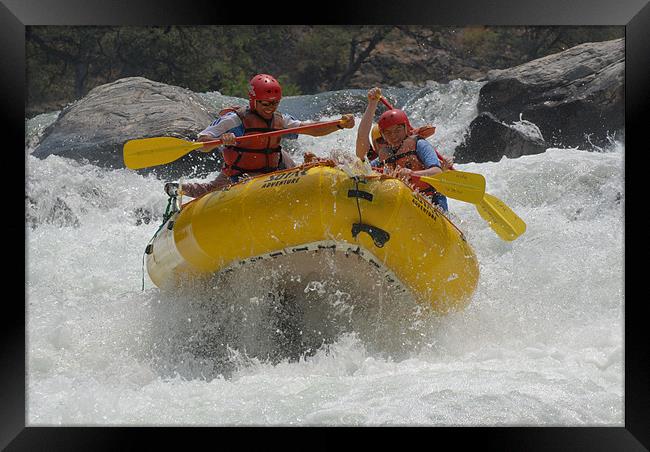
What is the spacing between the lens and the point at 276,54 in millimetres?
17281

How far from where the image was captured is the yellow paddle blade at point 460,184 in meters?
4.02

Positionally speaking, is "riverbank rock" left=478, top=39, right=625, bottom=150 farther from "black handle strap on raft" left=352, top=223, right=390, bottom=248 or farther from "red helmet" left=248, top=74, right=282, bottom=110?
"black handle strap on raft" left=352, top=223, right=390, bottom=248

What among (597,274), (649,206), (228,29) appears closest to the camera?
(649,206)

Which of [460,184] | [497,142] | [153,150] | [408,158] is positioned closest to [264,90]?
[153,150]

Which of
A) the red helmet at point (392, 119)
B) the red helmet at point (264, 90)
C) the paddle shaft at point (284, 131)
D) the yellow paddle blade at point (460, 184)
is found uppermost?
the red helmet at point (264, 90)

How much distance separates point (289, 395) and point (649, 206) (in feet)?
5.05

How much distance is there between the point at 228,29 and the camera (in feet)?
54.7

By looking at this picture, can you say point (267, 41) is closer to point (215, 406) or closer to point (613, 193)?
point (613, 193)

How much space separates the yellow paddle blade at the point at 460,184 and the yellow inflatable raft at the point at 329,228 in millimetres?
125

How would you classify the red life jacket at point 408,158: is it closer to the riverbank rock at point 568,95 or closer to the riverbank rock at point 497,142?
the riverbank rock at point 497,142

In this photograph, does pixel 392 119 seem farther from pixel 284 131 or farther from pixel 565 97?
pixel 565 97

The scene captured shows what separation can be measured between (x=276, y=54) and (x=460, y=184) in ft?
44.9

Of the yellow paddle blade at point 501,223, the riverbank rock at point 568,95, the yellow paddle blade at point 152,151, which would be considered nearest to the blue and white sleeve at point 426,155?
the yellow paddle blade at point 501,223
